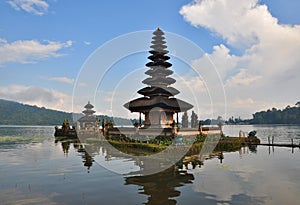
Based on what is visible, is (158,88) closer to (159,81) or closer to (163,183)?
(159,81)

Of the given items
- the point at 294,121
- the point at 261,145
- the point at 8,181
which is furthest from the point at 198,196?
the point at 294,121

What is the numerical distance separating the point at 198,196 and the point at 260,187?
4.03 metres

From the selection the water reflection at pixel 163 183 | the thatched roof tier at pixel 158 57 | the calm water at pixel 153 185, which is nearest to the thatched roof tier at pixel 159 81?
the thatched roof tier at pixel 158 57

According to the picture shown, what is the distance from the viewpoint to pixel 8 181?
16.0 m

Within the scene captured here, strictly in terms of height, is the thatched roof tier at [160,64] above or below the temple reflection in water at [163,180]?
above

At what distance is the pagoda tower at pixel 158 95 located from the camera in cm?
3622

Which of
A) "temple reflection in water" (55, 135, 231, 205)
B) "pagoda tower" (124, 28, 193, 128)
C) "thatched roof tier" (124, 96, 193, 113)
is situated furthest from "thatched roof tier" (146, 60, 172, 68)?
"temple reflection in water" (55, 135, 231, 205)

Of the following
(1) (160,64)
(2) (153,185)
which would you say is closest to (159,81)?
(1) (160,64)

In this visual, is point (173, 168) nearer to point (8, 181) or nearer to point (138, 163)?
point (138, 163)

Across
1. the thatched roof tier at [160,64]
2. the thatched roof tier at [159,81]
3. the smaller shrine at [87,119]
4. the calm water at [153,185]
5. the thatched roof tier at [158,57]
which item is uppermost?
the thatched roof tier at [158,57]

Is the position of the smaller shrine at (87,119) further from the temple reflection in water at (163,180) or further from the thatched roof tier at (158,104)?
the temple reflection in water at (163,180)

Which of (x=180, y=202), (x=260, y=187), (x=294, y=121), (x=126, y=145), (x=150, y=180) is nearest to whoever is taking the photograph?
(x=180, y=202)

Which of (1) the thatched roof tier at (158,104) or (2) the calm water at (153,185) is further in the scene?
(1) the thatched roof tier at (158,104)

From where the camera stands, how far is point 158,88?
37.6m
